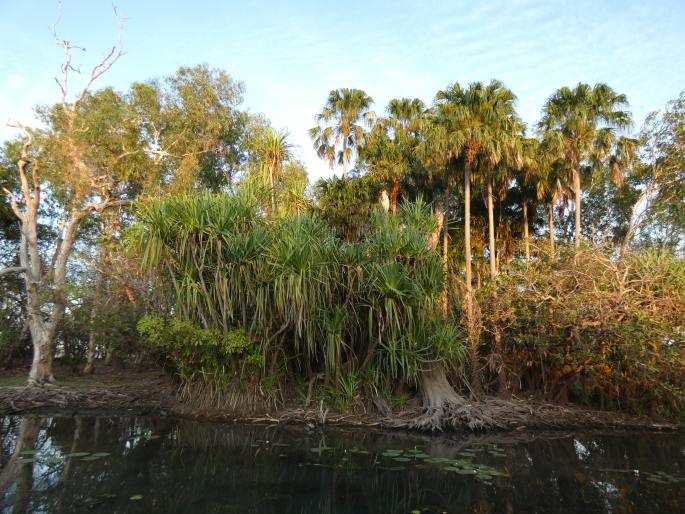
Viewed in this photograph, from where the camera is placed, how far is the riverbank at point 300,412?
10508 millimetres

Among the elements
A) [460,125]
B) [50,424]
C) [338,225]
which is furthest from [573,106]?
[50,424]

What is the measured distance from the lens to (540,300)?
35.9 ft

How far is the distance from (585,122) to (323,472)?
17.0 m

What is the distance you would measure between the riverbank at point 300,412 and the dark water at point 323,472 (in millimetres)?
971

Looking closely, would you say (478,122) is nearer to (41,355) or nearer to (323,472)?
(323,472)

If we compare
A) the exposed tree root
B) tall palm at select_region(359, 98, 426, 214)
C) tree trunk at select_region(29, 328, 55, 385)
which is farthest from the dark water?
tall palm at select_region(359, 98, 426, 214)

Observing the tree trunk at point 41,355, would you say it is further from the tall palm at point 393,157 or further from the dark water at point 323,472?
the tall palm at point 393,157

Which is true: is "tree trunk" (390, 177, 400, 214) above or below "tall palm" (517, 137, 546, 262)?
below

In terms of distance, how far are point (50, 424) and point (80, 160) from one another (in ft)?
28.8

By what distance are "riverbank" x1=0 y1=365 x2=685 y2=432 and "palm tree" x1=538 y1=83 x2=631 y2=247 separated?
9.24 metres

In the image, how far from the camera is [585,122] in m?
18.1

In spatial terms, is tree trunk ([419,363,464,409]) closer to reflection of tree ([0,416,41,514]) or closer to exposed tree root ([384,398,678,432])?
exposed tree root ([384,398,678,432])

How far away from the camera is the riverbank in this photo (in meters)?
10.5

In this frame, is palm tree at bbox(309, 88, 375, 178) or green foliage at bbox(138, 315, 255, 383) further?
palm tree at bbox(309, 88, 375, 178)
